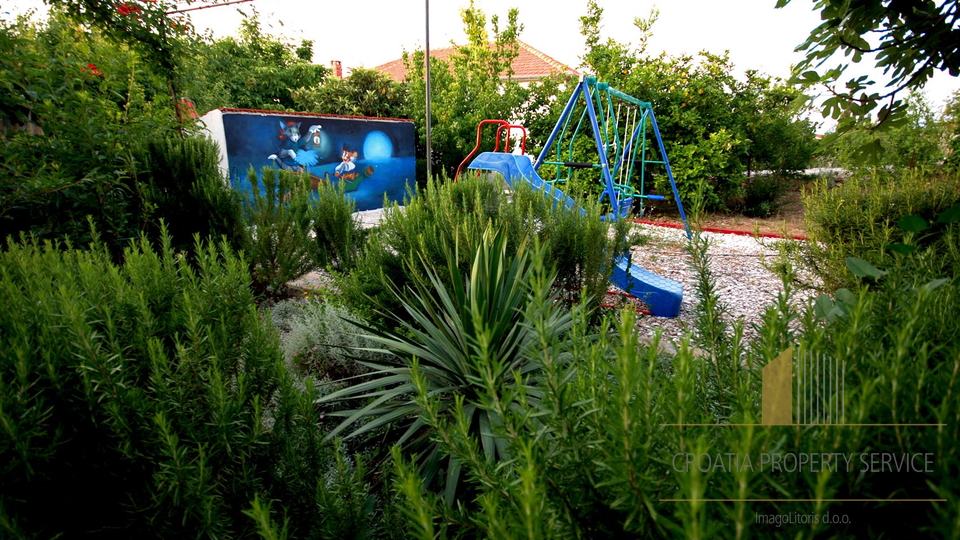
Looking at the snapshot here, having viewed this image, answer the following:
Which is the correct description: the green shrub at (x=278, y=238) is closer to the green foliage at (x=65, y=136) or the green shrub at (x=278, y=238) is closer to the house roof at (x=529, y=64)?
the green foliage at (x=65, y=136)

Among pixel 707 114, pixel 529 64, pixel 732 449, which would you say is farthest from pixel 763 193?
pixel 529 64

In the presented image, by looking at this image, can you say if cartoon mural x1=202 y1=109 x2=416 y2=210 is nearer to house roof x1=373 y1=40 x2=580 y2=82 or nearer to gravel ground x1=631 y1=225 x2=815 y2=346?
gravel ground x1=631 y1=225 x2=815 y2=346

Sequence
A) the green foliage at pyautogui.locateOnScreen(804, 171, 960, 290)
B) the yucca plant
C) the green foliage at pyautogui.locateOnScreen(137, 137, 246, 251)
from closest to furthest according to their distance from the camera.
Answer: the yucca plant < the green foliage at pyautogui.locateOnScreen(804, 171, 960, 290) < the green foliage at pyautogui.locateOnScreen(137, 137, 246, 251)

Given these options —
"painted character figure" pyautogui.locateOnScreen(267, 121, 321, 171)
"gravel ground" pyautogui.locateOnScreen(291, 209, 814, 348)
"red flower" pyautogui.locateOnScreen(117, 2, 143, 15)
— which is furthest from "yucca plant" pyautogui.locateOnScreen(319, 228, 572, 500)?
"painted character figure" pyautogui.locateOnScreen(267, 121, 321, 171)

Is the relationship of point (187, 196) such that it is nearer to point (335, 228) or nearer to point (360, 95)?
point (335, 228)

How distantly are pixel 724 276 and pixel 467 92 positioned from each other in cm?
972

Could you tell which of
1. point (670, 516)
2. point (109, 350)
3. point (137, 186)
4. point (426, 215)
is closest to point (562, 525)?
point (670, 516)

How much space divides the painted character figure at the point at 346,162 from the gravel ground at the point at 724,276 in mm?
6287

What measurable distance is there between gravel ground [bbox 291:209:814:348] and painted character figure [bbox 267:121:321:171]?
5.73 meters

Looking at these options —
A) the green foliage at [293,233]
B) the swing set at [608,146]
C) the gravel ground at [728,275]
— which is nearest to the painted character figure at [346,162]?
the swing set at [608,146]

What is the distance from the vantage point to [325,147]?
1134 cm

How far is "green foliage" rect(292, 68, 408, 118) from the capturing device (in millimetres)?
14227

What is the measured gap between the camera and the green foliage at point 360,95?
14227mm

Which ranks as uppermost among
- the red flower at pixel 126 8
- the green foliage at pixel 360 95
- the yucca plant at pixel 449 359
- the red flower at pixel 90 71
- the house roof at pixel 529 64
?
A: the house roof at pixel 529 64
